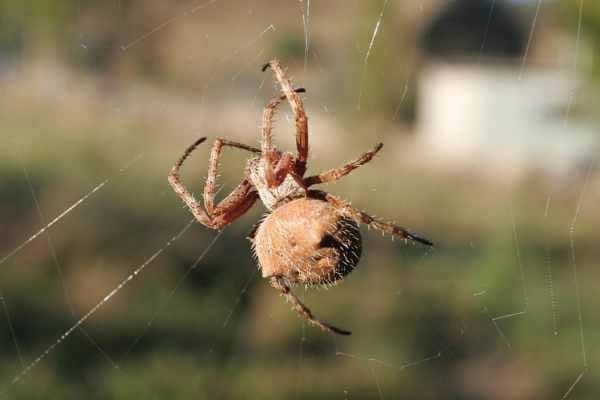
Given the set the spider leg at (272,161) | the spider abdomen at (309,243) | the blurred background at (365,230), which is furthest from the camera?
the blurred background at (365,230)

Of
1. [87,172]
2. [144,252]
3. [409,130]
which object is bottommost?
[409,130]

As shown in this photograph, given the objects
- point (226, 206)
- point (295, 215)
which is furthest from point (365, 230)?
point (295, 215)

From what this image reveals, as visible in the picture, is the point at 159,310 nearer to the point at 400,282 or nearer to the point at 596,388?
the point at 400,282

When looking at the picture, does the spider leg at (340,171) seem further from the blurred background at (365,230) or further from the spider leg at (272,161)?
the blurred background at (365,230)

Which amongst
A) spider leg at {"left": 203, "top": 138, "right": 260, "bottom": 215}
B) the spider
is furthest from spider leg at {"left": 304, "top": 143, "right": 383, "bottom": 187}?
spider leg at {"left": 203, "top": 138, "right": 260, "bottom": 215}

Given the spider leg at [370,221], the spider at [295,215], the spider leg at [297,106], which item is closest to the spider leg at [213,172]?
the spider at [295,215]

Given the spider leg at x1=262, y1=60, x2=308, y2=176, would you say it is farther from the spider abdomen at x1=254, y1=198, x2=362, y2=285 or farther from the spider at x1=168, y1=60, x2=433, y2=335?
the spider abdomen at x1=254, y1=198, x2=362, y2=285

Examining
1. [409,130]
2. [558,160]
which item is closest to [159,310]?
[558,160]
